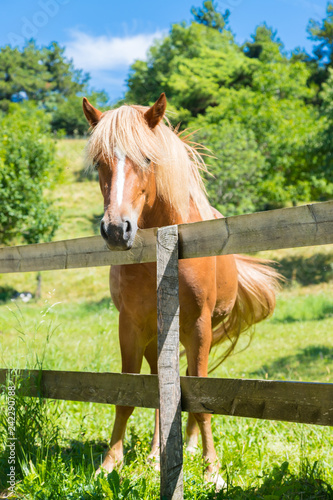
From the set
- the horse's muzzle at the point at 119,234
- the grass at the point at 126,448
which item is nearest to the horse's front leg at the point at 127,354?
the grass at the point at 126,448

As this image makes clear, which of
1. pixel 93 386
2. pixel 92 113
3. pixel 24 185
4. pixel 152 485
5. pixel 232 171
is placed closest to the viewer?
pixel 152 485

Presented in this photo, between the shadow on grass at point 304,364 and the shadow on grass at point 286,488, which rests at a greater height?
the shadow on grass at point 304,364

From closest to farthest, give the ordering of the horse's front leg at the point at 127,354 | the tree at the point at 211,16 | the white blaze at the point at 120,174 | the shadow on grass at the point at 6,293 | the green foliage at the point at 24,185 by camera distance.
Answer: the white blaze at the point at 120,174 → the horse's front leg at the point at 127,354 → the green foliage at the point at 24,185 → the shadow on grass at the point at 6,293 → the tree at the point at 211,16

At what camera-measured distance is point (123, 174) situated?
2633 mm

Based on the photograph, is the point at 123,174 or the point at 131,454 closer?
the point at 123,174

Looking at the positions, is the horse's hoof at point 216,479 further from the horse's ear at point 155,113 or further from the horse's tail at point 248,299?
the horse's ear at point 155,113

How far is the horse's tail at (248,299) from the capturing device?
4.47m

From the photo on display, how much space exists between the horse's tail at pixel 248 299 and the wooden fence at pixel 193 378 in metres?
2.08

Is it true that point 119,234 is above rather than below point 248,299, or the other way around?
above


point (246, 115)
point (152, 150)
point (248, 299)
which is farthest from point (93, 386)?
point (246, 115)

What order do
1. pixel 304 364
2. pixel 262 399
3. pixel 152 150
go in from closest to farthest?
pixel 262 399 < pixel 152 150 < pixel 304 364

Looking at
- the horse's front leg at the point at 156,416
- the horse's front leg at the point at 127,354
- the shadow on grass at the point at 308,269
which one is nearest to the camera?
the horse's front leg at the point at 127,354

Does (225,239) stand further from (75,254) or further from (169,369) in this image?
(75,254)

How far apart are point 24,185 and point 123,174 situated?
17335mm
